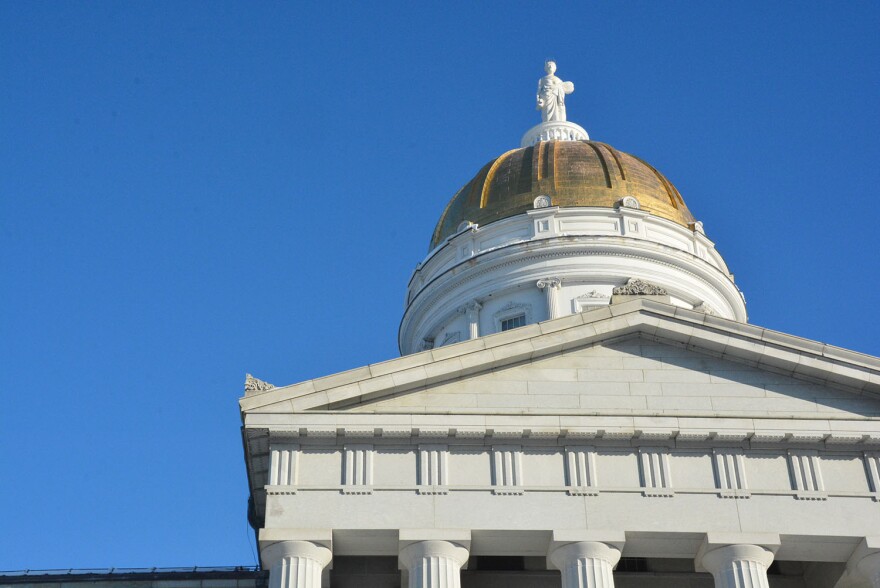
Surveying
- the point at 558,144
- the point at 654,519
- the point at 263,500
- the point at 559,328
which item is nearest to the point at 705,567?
the point at 654,519

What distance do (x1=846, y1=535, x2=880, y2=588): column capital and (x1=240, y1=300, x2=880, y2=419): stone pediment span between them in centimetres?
304

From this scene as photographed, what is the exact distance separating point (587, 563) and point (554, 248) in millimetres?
25331

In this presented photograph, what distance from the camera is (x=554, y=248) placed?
2061 inches

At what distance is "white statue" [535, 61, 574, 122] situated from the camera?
64125mm

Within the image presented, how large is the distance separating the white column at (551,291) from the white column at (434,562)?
2309 centimetres

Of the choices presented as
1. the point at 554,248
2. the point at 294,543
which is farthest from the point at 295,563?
the point at 554,248

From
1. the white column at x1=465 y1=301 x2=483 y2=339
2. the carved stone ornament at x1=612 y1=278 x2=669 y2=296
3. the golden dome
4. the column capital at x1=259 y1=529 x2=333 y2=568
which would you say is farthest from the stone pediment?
the golden dome

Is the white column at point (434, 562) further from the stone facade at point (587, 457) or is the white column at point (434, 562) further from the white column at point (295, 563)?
the white column at point (295, 563)

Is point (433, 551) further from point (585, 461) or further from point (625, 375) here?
point (625, 375)

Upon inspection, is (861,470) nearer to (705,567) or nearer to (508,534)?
(705,567)

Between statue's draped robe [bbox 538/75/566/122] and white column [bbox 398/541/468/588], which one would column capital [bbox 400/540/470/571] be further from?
statue's draped robe [bbox 538/75/566/122]

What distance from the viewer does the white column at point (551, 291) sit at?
50688 mm

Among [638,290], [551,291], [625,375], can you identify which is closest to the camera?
[625,375]

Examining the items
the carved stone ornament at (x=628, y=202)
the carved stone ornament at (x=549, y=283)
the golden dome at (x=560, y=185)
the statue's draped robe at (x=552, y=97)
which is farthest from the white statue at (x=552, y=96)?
the carved stone ornament at (x=549, y=283)
